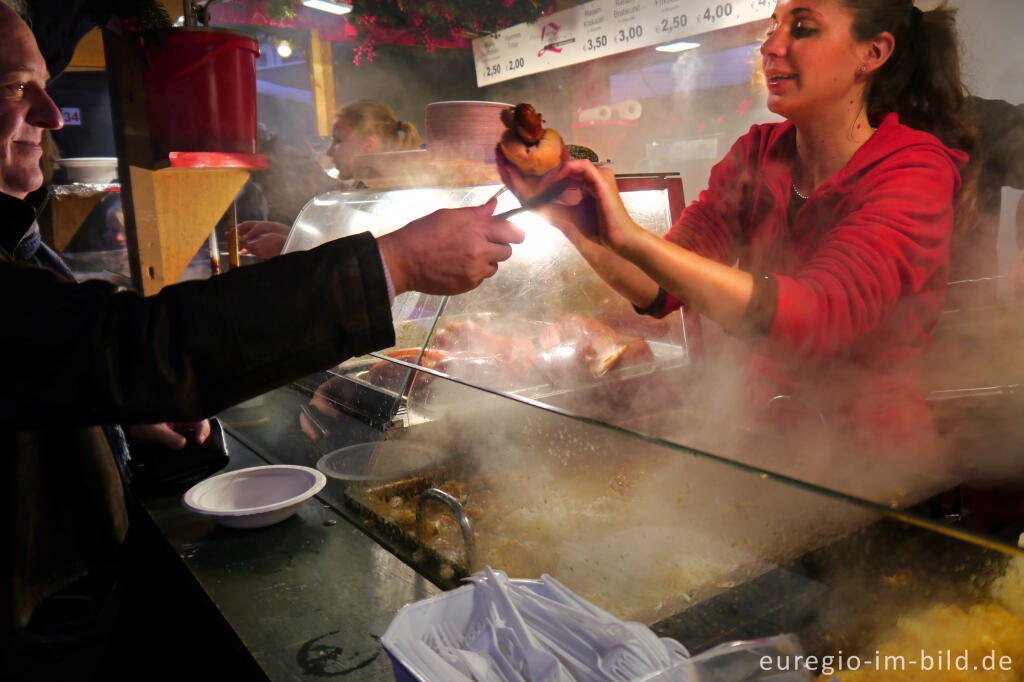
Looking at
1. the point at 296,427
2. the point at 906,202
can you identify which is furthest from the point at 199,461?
the point at 906,202

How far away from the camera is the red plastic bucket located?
191cm

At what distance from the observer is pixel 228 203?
102 inches

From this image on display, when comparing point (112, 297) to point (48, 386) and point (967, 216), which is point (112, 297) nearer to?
point (48, 386)

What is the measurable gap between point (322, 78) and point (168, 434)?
785cm

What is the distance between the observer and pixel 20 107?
6.09ft

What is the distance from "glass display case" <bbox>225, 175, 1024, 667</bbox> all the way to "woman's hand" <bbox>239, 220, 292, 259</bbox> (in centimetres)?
52

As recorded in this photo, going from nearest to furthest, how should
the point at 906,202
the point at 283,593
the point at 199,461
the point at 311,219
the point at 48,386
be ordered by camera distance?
1. the point at 48,386
2. the point at 283,593
3. the point at 906,202
4. the point at 199,461
5. the point at 311,219

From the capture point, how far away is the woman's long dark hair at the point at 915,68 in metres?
1.95

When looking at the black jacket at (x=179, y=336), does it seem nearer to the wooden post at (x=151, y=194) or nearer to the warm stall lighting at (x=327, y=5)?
the wooden post at (x=151, y=194)

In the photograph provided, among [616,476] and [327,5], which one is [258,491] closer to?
[616,476]

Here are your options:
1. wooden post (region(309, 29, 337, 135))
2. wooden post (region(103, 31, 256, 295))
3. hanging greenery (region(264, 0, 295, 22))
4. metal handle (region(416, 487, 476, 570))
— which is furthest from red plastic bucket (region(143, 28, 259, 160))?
wooden post (region(309, 29, 337, 135))

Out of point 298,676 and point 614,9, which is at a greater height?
point 614,9

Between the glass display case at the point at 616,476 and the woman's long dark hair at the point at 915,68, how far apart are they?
863 millimetres

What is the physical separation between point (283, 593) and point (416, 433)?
598 millimetres
